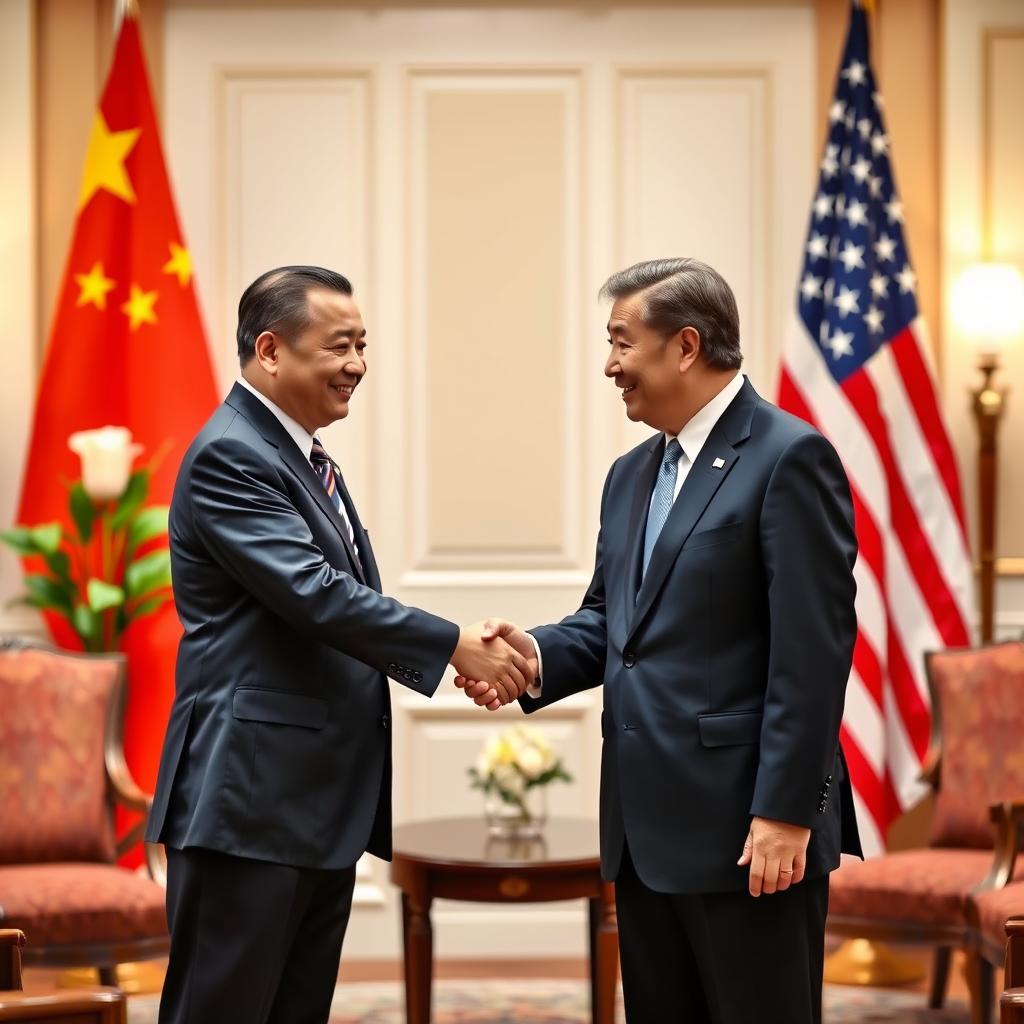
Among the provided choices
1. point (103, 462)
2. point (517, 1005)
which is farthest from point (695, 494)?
point (103, 462)

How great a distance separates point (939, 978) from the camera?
4.51m

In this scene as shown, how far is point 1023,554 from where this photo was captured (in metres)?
5.16

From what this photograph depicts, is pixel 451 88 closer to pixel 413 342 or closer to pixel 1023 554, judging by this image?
pixel 413 342

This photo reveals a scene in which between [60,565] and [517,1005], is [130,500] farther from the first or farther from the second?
[517,1005]

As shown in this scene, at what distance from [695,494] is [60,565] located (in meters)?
2.96

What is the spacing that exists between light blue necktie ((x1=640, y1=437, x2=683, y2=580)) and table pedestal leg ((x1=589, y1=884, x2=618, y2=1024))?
1582mm

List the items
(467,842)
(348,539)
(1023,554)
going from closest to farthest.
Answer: (348,539) < (467,842) < (1023,554)

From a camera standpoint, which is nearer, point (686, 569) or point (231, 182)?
point (686, 569)

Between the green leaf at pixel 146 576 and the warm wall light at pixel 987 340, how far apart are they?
276cm

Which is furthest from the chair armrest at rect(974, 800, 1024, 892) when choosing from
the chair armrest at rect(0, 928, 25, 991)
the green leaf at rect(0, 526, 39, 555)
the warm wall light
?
the green leaf at rect(0, 526, 39, 555)

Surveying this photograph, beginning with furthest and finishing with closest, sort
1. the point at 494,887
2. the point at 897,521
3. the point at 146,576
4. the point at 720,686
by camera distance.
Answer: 1. the point at 897,521
2. the point at 146,576
3. the point at 494,887
4. the point at 720,686

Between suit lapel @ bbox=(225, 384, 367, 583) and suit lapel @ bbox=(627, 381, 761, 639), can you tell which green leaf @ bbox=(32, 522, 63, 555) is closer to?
suit lapel @ bbox=(225, 384, 367, 583)

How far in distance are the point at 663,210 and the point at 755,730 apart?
324 cm

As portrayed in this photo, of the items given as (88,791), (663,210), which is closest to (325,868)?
(88,791)
